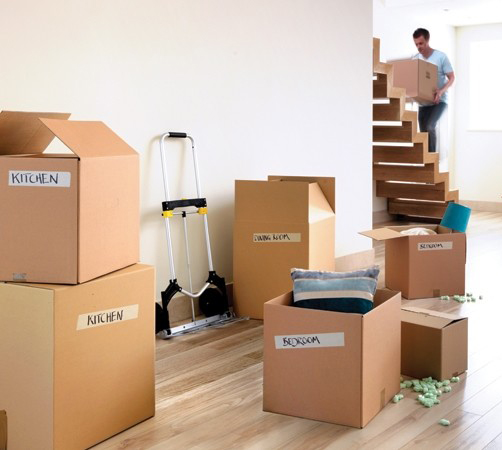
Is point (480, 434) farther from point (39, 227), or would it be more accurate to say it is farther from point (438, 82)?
point (438, 82)

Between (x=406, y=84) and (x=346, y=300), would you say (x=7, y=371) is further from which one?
(x=406, y=84)

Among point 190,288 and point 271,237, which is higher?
point 271,237

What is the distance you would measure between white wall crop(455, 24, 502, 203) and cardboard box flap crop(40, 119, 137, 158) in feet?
22.8

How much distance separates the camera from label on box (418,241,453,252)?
394 centimetres

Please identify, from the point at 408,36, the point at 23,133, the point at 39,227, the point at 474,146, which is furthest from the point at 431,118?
the point at 39,227

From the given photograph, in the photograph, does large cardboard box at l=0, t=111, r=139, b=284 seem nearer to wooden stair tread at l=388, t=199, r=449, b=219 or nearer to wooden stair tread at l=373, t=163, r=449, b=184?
wooden stair tread at l=373, t=163, r=449, b=184

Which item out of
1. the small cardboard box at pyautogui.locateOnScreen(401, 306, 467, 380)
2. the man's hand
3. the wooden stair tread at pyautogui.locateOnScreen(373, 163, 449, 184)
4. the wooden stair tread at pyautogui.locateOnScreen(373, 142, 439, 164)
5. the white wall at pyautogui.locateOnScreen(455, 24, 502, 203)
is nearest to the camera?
the small cardboard box at pyautogui.locateOnScreen(401, 306, 467, 380)

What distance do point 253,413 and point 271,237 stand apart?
1.27 m

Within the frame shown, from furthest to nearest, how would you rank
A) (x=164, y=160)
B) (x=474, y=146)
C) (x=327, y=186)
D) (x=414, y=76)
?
(x=474, y=146)
(x=414, y=76)
(x=327, y=186)
(x=164, y=160)

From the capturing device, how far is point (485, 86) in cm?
863

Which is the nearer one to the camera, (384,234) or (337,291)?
(337,291)

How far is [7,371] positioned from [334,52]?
318 cm

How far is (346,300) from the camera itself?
2.33 metres

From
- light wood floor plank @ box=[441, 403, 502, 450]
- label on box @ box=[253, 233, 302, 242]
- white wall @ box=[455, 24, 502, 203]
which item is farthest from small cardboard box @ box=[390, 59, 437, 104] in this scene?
light wood floor plank @ box=[441, 403, 502, 450]
